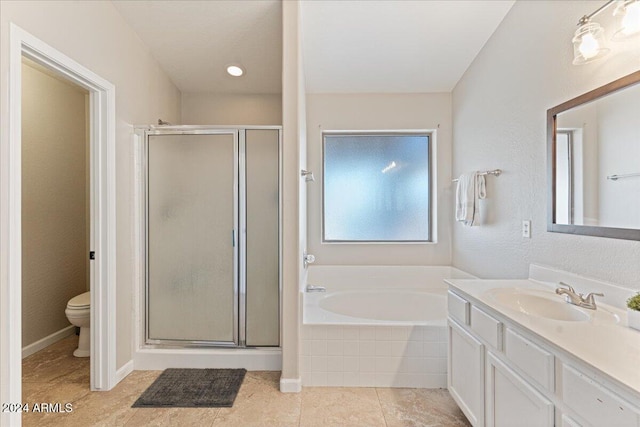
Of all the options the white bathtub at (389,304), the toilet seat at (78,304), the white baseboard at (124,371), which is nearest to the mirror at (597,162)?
the white bathtub at (389,304)

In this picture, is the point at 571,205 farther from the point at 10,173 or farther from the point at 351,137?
the point at 10,173

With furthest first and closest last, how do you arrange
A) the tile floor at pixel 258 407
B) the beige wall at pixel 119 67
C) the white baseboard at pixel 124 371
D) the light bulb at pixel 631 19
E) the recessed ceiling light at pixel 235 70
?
the recessed ceiling light at pixel 235 70 → the white baseboard at pixel 124 371 → the tile floor at pixel 258 407 → the beige wall at pixel 119 67 → the light bulb at pixel 631 19

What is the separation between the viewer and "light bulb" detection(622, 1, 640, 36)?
57.2 inches

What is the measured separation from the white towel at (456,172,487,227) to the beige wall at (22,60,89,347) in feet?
11.6

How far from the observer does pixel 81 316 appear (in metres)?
2.72

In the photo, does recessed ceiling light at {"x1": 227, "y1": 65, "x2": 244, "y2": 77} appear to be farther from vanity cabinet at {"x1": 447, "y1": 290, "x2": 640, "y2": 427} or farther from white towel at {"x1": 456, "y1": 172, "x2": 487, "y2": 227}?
vanity cabinet at {"x1": 447, "y1": 290, "x2": 640, "y2": 427}

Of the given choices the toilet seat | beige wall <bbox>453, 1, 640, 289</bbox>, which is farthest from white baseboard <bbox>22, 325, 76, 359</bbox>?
beige wall <bbox>453, 1, 640, 289</bbox>

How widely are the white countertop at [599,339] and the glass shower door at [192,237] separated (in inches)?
70.6

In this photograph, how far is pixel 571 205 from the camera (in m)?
1.87

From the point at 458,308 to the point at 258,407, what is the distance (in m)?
1.30

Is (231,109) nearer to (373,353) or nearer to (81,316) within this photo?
(81,316)

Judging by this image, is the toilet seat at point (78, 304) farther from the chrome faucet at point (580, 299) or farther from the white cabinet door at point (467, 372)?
the chrome faucet at point (580, 299)

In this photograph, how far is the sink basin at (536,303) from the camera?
5.38 ft

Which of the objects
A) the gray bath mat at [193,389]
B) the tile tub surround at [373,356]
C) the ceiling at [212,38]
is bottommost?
the gray bath mat at [193,389]
